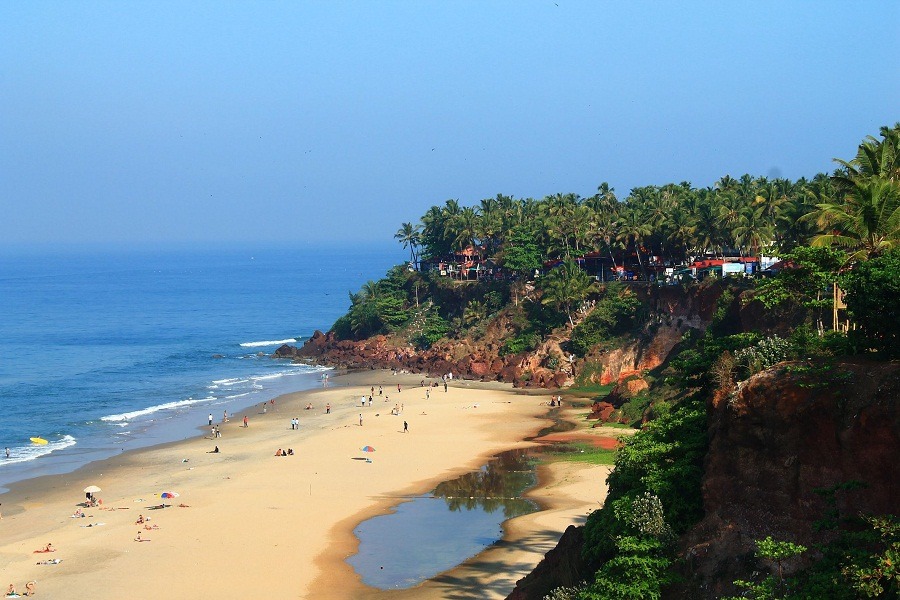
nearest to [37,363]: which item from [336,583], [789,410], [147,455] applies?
[147,455]

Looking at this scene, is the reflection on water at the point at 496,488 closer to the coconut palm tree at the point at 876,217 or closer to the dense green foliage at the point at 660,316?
the dense green foliage at the point at 660,316

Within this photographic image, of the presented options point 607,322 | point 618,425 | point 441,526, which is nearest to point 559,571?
point 441,526

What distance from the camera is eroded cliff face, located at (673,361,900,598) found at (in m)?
21.4

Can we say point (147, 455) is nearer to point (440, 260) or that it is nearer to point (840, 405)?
point (840, 405)

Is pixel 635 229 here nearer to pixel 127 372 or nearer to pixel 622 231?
pixel 622 231

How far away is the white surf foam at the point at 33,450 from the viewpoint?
57.0 m

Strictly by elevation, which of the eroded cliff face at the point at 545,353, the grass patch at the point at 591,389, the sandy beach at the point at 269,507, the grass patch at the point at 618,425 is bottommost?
the sandy beach at the point at 269,507

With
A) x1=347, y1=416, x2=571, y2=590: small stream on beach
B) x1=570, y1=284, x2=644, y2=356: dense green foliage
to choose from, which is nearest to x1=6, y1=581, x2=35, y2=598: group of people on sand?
x1=347, y1=416, x2=571, y2=590: small stream on beach

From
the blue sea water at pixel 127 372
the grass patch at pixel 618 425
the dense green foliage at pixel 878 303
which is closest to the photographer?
the dense green foliage at pixel 878 303

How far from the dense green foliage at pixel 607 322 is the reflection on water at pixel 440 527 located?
28.7m

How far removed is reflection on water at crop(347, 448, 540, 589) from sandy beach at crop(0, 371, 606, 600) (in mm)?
732

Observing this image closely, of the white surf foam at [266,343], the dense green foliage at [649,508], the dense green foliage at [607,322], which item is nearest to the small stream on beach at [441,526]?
the dense green foliage at [649,508]

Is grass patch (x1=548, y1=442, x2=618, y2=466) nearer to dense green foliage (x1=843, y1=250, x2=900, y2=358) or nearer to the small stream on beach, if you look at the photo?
the small stream on beach

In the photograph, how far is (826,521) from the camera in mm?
20281
